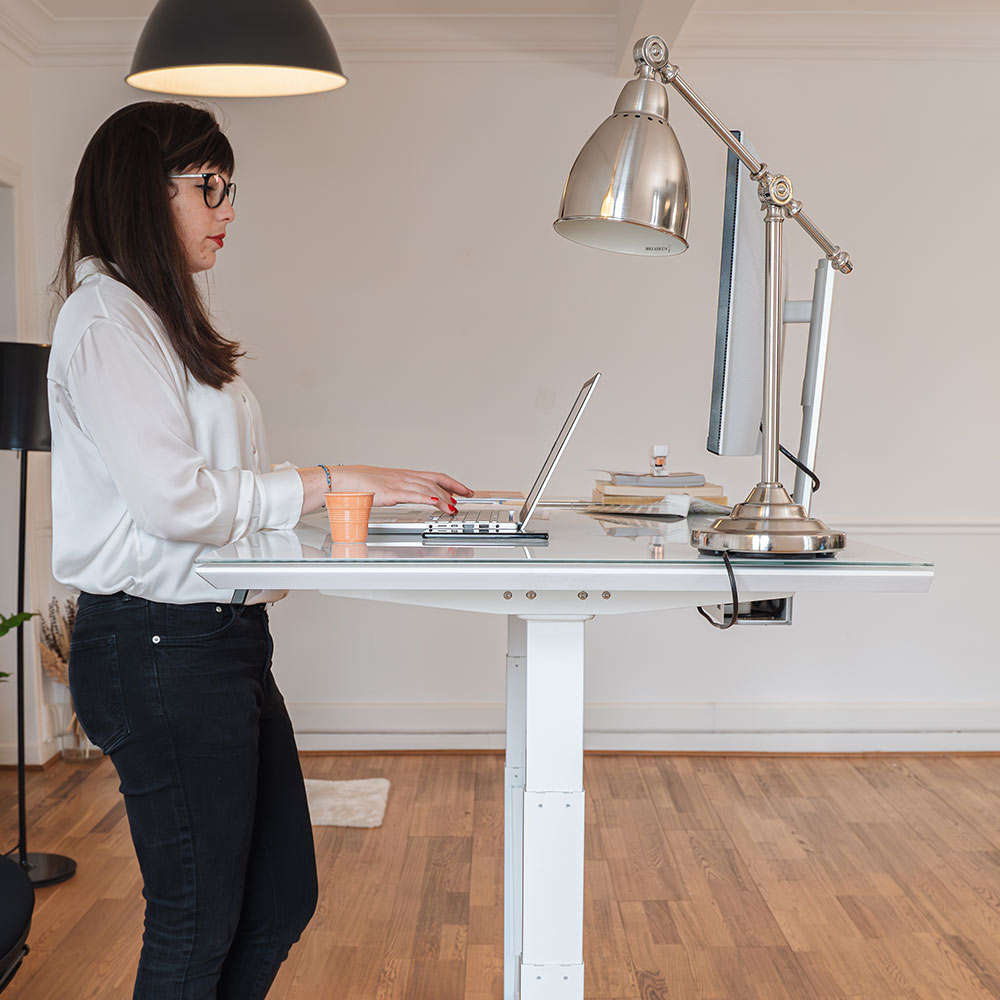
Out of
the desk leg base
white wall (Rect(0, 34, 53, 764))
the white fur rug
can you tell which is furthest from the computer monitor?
white wall (Rect(0, 34, 53, 764))

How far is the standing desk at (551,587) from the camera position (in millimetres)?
1129

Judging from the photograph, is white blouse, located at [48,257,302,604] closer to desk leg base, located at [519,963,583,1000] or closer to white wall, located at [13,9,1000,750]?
desk leg base, located at [519,963,583,1000]

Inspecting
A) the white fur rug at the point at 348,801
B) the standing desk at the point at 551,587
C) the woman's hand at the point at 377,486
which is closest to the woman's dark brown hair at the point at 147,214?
the woman's hand at the point at 377,486

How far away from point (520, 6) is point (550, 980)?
308 centimetres

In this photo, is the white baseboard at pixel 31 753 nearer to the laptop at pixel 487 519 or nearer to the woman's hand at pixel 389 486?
the laptop at pixel 487 519

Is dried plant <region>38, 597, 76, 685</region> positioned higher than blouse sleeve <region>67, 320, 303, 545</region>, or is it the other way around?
blouse sleeve <region>67, 320, 303, 545</region>

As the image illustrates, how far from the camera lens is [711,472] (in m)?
3.70

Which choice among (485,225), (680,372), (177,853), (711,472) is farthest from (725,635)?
(177,853)

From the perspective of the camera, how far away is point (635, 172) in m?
1.33

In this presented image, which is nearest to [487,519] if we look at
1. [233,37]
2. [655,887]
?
[233,37]

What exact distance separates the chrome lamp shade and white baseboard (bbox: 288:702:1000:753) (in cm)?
260

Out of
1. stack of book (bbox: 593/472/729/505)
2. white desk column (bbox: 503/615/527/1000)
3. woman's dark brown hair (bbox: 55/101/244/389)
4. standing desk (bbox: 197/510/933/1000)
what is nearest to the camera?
standing desk (bbox: 197/510/933/1000)

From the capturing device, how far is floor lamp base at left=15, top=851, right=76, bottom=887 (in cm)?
255

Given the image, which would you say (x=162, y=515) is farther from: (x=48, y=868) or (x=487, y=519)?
(x=48, y=868)
